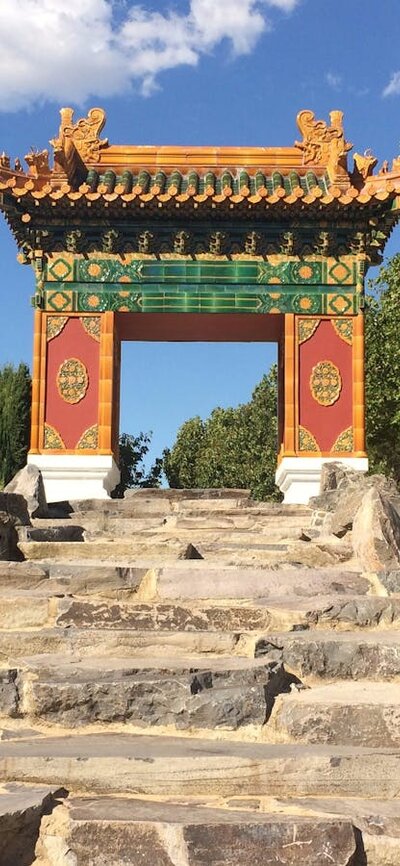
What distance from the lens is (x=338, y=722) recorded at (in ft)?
13.8

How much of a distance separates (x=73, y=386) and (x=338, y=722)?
10.9m

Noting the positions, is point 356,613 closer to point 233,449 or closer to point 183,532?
point 183,532

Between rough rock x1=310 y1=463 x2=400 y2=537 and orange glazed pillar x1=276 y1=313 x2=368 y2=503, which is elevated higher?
orange glazed pillar x1=276 y1=313 x2=368 y2=503

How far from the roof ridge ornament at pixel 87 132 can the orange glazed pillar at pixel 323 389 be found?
15.8ft

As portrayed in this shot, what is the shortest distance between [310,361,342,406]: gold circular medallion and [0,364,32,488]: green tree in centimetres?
766

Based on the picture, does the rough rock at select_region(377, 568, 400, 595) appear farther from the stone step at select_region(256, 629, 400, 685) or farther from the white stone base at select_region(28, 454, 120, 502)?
the white stone base at select_region(28, 454, 120, 502)

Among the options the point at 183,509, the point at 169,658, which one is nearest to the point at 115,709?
the point at 169,658

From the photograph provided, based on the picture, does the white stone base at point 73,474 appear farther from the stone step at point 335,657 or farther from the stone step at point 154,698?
the stone step at point 154,698

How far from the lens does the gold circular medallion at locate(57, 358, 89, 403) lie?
47.6 feet

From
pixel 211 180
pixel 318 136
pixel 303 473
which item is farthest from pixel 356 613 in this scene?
pixel 318 136

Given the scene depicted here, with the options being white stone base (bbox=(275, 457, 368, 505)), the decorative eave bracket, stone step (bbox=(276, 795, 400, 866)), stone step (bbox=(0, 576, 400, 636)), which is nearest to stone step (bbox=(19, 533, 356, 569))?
stone step (bbox=(0, 576, 400, 636))

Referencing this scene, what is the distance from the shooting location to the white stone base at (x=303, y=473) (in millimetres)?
13992

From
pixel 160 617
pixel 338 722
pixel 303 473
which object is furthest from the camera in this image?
pixel 303 473

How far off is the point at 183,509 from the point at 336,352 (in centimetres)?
477
